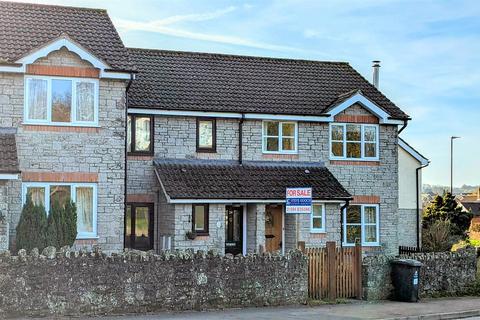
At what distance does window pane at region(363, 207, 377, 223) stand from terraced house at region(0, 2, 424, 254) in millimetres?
41

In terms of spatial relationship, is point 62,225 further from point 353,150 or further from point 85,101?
point 353,150

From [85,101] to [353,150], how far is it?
1128 cm

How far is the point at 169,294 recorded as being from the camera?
655 inches

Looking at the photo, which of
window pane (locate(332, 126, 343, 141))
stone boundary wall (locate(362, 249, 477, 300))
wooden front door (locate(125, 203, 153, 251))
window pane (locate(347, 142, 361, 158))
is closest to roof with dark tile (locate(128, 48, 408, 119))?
window pane (locate(332, 126, 343, 141))

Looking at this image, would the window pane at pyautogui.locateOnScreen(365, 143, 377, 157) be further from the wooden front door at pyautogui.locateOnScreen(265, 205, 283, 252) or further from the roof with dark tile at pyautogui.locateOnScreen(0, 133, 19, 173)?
the roof with dark tile at pyautogui.locateOnScreen(0, 133, 19, 173)

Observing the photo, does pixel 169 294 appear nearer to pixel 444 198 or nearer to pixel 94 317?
pixel 94 317

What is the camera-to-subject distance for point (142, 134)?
25.1 meters

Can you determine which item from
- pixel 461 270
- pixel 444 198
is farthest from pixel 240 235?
pixel 444 198

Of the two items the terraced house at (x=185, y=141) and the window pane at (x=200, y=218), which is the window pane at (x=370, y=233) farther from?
the window pane at (x=200, y=218)

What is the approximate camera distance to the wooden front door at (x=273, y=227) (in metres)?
26.5

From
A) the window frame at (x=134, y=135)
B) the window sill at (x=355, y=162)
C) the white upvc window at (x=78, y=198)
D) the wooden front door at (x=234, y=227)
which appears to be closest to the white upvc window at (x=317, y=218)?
the window sill at (x=355, y=162)

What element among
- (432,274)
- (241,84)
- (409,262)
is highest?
(241,84)

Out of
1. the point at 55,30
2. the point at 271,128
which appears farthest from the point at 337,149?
the point at 55,30

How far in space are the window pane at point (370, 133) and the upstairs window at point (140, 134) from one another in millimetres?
8581
